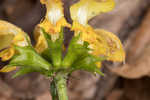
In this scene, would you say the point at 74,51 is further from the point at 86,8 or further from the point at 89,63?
the point at 86,8

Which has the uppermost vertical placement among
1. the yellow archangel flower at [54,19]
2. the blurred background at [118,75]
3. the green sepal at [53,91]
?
the yellow archangel flower at [54,19]

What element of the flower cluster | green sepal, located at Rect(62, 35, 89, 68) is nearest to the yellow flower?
the flower cluster

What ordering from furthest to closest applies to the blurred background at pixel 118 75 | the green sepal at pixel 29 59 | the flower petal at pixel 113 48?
1. the blurred background at pixel 118 75
2. the flower petal at pixel 113 48
3. the green sepal at pixel 29 59

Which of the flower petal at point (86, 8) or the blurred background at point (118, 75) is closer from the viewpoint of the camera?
the flower petal at point (86, 8)

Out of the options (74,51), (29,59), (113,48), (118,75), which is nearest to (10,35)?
(29,59)

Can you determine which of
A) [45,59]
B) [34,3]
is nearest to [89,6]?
[45,59]

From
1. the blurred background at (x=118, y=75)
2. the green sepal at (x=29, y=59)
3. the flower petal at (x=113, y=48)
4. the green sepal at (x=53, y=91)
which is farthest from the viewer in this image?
the blurred background at (x=118, y=75)

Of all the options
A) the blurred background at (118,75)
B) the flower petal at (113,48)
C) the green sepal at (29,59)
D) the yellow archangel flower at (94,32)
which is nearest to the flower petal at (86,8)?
the yellow archangel flower at (94,32)

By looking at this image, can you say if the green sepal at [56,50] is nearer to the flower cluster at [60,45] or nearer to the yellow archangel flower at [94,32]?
the flower cluster at [60,45]
